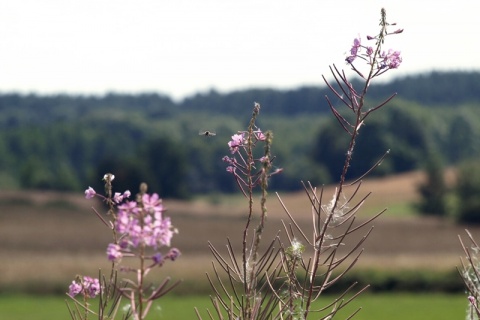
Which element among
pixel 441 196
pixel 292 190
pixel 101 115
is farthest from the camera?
pixel 101 115

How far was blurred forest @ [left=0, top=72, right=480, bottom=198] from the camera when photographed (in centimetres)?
10906

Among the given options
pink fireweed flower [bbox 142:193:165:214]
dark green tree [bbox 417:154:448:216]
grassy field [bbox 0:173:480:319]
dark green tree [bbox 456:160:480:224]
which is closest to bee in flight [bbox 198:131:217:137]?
pink fireweed flower [bbox 142:193:165:214]

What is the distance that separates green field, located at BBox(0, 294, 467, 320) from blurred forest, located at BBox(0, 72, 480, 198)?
32233 mm

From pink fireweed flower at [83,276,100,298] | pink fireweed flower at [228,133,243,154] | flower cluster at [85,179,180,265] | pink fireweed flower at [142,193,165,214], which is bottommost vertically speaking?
pink fireweed flower at [83,276,100,298]

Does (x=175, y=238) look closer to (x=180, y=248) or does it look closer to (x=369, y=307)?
(x=180, y=248)

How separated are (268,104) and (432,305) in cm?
14599

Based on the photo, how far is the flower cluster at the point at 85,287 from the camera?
7.07 feet

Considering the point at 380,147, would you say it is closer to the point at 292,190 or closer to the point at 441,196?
the point at 292,190

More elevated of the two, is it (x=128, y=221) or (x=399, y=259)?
(x=128, y=221)

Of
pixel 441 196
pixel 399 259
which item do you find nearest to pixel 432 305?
pixel 399 259

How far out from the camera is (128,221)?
1.52 metres

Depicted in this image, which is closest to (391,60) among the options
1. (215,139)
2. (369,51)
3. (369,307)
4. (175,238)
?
(369,51)

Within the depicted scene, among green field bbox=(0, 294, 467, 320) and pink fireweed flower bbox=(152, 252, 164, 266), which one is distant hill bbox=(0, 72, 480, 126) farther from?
pink fireweed flower bbox=(152, 252, 164, 266)

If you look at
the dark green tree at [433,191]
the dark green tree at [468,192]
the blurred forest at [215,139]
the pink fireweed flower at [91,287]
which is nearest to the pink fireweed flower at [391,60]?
the pink fireweed flower at [91,287]
